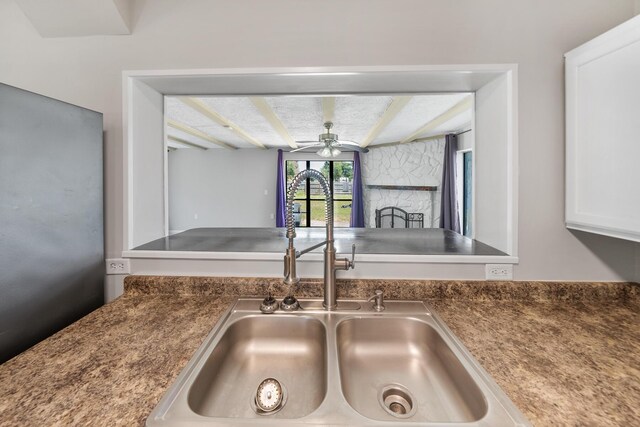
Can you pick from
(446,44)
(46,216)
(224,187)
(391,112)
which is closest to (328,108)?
(391,112)

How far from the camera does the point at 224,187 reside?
7270mm

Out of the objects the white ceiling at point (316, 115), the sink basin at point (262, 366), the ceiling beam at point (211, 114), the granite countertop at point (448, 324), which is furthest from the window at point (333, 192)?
the sink basin at point (262, 366)

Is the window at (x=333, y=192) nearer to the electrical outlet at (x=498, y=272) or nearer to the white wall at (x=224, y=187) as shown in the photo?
the white wall at (x=224, y=187)

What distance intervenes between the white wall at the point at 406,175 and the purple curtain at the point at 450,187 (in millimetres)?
416

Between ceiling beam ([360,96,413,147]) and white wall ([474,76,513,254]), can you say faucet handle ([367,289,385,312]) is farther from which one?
ceiling beam ([360,96,413,147])

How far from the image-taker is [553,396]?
24.9 inches

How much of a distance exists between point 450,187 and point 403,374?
4.50m

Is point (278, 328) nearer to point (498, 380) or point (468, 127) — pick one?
point (498, 380)

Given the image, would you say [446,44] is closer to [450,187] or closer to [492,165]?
[492,165]

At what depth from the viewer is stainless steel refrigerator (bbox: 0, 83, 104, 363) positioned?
86 centimetres

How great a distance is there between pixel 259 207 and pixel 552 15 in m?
6.60

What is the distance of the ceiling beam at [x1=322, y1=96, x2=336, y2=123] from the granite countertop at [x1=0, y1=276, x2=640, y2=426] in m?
1.98

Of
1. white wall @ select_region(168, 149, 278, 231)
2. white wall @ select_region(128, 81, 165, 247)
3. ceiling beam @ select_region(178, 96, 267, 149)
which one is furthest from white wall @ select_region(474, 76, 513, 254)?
white wall @ select_region(168, 149, 278, 231)

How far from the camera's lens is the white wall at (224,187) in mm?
7160
